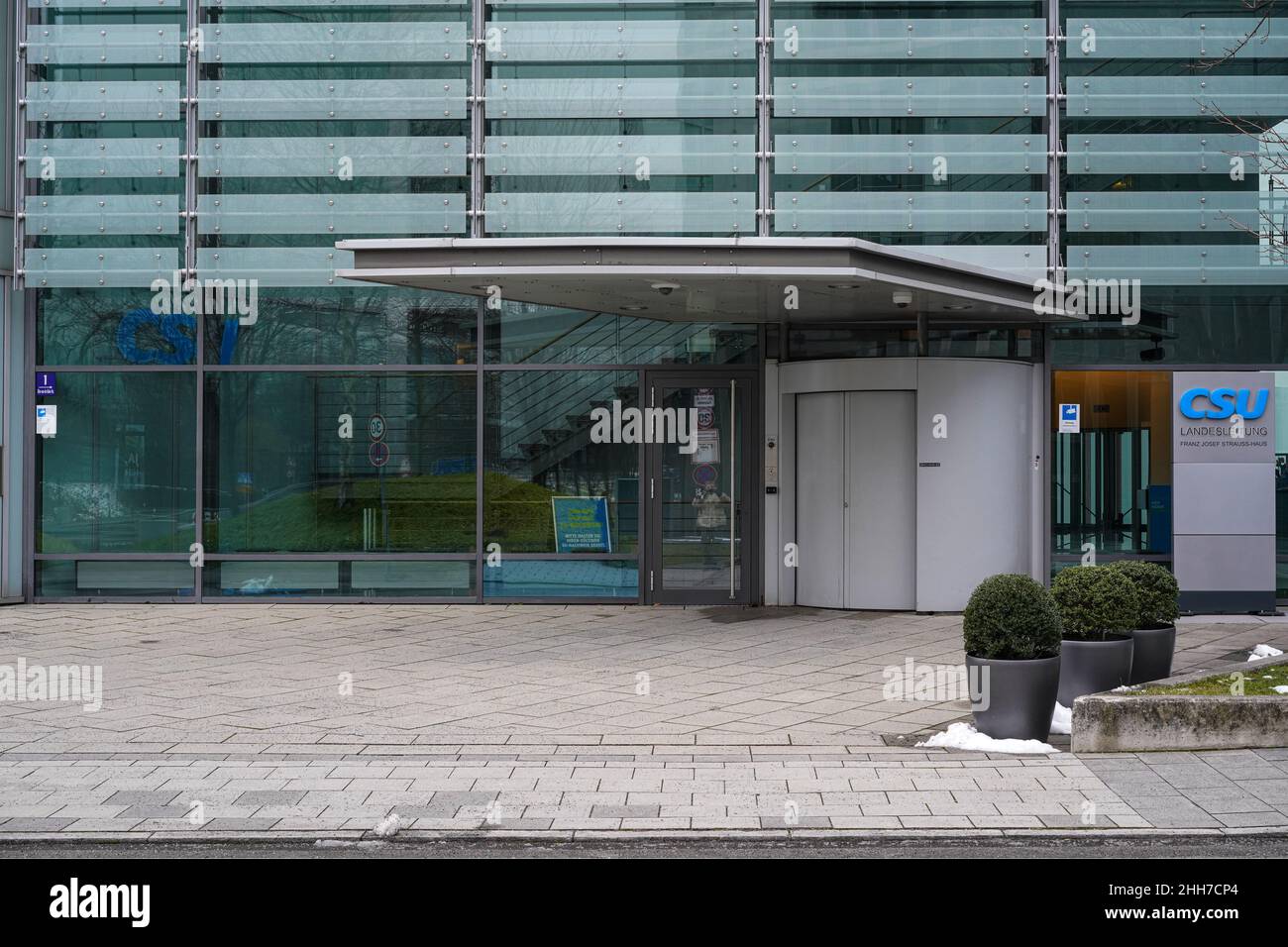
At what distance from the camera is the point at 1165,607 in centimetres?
959

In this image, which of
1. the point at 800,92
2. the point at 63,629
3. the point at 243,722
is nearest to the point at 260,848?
the point at 243,722

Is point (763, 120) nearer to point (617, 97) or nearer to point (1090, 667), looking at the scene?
point (617, 97)

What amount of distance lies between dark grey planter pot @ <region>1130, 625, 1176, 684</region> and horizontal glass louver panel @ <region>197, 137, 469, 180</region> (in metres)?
8.99

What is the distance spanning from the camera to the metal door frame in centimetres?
1485

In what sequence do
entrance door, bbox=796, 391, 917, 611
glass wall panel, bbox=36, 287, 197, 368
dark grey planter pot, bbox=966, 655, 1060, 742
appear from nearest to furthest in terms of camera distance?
dark grey planter pot, bbox=966, 655, 1060, 742 < entrance door, bbox=796, 391, 917, 611 < glass wall panel, bbox=36, 287, 197, 368

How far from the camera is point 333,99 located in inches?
602

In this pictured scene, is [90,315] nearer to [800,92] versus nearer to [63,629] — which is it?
[63,629]

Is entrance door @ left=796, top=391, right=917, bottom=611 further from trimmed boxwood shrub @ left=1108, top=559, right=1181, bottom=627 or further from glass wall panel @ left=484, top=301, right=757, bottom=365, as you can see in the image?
trimmed boxwood shrub @ left=1108, top=559, right=1181, bottom=627

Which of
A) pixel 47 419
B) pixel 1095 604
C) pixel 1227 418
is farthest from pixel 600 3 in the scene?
pixel 1095 604

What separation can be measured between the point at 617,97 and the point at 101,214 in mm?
5842

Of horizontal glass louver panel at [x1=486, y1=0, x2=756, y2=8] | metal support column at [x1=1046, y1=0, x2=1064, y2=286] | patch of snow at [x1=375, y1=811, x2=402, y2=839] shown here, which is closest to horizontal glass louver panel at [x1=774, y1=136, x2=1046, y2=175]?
metal support column at [x1=1046, y1=0, x2=1064, y2=286]

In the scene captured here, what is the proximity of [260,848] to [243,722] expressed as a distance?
9.88 feet

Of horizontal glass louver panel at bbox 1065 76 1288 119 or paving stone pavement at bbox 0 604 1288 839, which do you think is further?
horizontal glass louver panel at bbox 1065 76 1288 119

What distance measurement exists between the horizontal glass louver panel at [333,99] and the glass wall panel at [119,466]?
303cm
